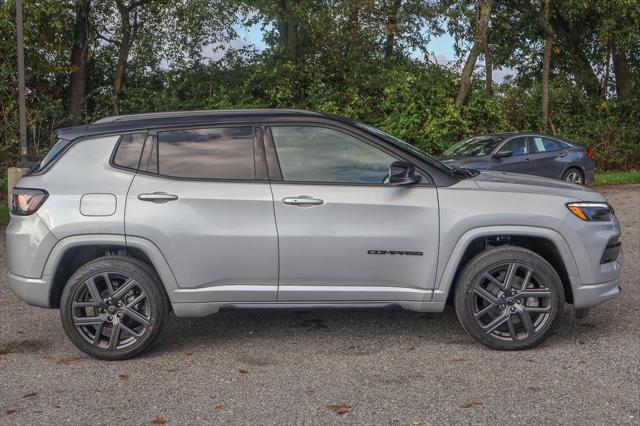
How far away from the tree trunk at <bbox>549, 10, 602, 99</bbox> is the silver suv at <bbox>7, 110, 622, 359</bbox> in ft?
77.2

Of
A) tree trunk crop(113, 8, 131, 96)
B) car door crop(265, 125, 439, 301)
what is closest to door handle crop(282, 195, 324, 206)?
car door crop(265, 125, 439, 301)

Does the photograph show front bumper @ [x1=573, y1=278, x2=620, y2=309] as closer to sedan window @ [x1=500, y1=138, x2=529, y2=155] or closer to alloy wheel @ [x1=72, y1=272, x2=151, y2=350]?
alloy wheel @ [x1=72, y1=272, x2=151, y2=350]

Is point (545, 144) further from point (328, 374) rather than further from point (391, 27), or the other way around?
point (328, 374)

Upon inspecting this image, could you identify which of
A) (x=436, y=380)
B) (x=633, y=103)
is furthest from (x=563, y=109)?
(x=436, y=380)

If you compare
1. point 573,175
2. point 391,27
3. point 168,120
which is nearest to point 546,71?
point 391,27

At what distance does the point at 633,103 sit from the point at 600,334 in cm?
2304

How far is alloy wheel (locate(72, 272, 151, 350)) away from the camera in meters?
5.00

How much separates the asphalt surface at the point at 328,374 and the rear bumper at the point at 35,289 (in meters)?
0.43

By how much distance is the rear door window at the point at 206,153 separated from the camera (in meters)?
5.11

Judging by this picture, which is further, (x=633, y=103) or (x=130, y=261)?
(x=633, y=103)

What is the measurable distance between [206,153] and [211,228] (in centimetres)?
58

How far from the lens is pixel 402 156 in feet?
16.9

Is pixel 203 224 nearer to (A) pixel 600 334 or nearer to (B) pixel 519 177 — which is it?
(B) pixel 519 177

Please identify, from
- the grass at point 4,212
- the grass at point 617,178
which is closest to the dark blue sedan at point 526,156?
the grass at point 617,178
